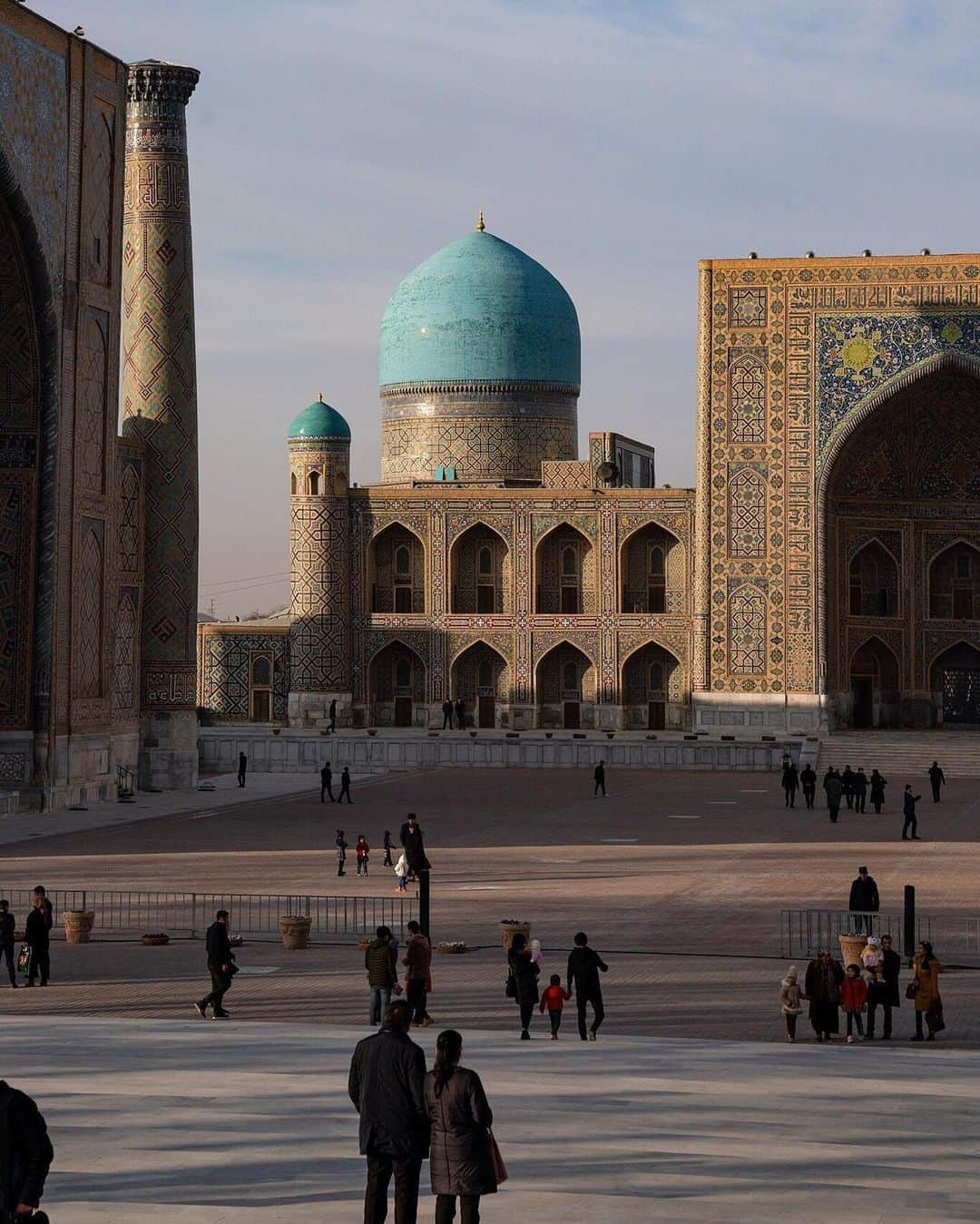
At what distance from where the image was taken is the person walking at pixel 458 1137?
6.00 meters

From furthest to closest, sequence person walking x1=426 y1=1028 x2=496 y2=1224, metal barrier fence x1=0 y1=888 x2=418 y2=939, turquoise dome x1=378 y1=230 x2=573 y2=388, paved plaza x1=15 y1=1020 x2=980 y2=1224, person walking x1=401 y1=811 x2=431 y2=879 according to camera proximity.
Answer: turquoise dome x1=378 y1=230 x2=573 y2=388
person walking x1=401 y1=811 x2=431 y2=879
metal barrier fence x1=0 y1=888 x2=418 y2=939
paved plaza x1=15 y1=1020 x2=980 y2=1224
person walking x1=426 y1=1028 x2=496 y2=1224

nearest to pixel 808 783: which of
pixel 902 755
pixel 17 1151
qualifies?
pixel 902 755

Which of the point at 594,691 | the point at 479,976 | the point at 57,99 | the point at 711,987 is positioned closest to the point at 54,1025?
the point at 479,976

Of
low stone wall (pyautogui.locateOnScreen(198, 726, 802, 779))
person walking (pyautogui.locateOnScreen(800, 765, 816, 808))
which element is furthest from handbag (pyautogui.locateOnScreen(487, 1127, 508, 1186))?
low stone wall (pyautogui.locateOnScreen(198, 726, 802, 779))

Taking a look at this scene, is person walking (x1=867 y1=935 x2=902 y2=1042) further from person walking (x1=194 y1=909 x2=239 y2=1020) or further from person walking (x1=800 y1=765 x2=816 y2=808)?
person walking (x1=800 y1=765 x2=816 y2=808)

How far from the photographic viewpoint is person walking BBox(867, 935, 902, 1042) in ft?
39.2

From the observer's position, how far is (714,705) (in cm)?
3778

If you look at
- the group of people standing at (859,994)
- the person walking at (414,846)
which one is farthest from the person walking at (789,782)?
the group of people standing at (859,994)

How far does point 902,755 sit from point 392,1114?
29.4 meters

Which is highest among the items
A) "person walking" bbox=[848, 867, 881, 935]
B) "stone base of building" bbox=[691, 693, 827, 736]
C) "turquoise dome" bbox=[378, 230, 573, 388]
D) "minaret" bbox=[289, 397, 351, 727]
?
"turquoise dome" bbox=[378, 230, 573, 388]

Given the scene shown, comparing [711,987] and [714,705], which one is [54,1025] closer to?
[711,987]

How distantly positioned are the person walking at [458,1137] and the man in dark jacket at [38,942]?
774cm

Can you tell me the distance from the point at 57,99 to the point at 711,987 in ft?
58.8

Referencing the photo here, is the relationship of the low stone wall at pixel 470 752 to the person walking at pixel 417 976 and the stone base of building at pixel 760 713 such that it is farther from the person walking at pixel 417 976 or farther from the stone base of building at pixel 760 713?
the person walking at pixel 417 976
